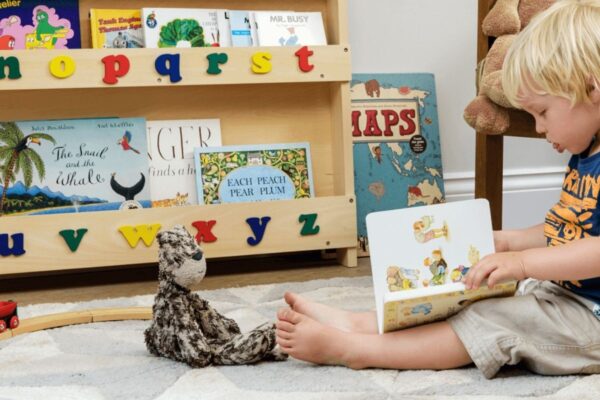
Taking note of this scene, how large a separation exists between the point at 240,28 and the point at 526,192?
0.91m

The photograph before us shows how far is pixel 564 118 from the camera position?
3.12 feet

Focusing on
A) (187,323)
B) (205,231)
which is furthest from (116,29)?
(187,323)

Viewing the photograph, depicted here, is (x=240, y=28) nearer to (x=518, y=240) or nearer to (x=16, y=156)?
(x=16, y=156)

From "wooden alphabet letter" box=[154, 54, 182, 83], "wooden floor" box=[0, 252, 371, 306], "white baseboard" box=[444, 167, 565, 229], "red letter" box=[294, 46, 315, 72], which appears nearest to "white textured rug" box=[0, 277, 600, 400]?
"wooden floor" box=[0, 252, 371, 306]

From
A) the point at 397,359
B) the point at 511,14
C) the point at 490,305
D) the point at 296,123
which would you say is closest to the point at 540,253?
the point at 490,305

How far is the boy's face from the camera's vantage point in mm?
943

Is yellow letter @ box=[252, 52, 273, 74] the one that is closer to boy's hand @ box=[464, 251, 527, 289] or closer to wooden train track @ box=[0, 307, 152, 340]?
wooden train track @ box=[0, 307, 152, 340]

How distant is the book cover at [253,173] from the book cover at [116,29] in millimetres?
276

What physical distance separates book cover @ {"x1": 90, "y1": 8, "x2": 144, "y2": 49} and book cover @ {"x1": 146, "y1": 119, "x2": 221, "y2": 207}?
7.3 inches

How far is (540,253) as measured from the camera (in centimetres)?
91

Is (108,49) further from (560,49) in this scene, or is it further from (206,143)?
(560,49)

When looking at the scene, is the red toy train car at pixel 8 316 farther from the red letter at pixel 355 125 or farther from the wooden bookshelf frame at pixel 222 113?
the red letter at pixel 355 125

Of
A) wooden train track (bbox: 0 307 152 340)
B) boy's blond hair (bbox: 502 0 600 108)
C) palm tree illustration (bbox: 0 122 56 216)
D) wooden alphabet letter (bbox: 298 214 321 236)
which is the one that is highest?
boy's blond hair (bbox: 502 0 600 108)

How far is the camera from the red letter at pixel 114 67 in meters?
1.58
